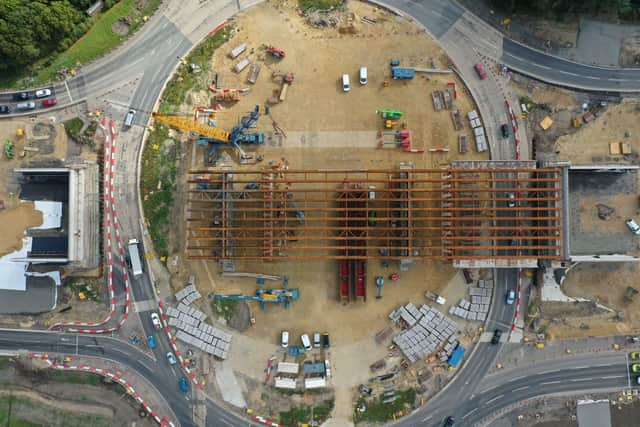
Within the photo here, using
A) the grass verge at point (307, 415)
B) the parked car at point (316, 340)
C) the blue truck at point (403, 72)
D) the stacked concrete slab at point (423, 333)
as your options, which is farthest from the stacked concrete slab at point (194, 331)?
the blue truck at point (403, 72)

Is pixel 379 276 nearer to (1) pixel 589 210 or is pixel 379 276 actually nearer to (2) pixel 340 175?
(2) pixel 340 175

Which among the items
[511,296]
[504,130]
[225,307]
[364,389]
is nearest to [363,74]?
[504,130]

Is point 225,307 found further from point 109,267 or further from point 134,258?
point 109,267

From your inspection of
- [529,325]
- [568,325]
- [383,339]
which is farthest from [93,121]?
[568,325]

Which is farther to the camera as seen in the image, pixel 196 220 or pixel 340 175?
pixel 340 175

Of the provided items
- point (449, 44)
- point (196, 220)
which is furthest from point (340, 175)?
point (449, 44)

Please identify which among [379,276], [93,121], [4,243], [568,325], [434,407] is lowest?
[434,407]

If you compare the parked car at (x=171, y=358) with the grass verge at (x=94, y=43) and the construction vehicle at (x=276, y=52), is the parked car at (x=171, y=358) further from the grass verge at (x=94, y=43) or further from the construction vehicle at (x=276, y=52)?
the construction vehicle at (x=276, y=52)

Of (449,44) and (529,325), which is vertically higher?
(449,44)
